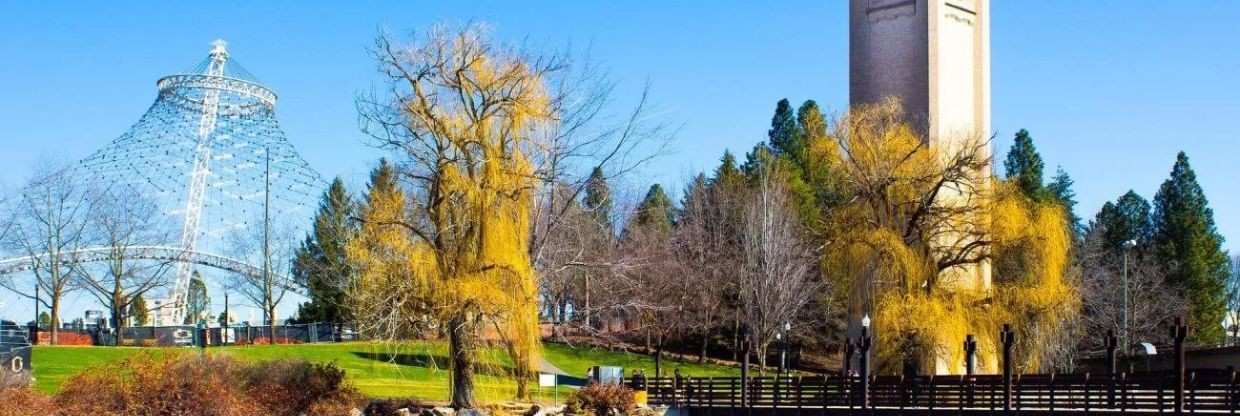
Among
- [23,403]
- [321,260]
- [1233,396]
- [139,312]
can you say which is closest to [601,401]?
[23,403]

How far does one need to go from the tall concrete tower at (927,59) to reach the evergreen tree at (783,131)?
24558 mm

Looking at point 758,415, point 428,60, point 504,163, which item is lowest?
point 758,415

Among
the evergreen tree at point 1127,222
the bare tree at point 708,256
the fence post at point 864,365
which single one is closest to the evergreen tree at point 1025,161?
the evergreen tree at point 1127,222

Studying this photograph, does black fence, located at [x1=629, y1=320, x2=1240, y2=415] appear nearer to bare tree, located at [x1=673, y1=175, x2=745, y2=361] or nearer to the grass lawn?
the grass lawn

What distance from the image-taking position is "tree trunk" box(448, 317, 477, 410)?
117ft

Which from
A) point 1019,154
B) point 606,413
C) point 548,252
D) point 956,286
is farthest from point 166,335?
point 1019,154

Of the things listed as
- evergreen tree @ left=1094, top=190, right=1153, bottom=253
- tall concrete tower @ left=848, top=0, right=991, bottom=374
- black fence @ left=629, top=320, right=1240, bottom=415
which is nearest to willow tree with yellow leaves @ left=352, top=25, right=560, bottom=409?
black fence @ left=629, top=320, right=1240, bottom=415

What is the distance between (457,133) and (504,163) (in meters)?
1.41

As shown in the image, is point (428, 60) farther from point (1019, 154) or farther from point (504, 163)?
point (1019, 154)

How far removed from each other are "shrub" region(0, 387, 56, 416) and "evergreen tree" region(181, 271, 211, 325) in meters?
67.0

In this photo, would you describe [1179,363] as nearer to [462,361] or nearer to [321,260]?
[462,361]

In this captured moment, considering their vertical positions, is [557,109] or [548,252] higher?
[557,109]

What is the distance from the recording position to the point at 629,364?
69.3 metres

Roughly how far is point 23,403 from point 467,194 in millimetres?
11409
